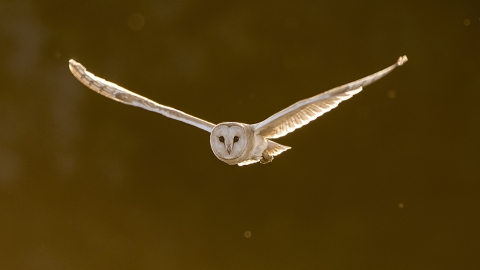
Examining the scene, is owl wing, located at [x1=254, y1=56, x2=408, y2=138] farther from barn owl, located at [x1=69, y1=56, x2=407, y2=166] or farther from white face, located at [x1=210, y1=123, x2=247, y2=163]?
white face, located at [x1=210, y1=123, x2=247, y2=163]

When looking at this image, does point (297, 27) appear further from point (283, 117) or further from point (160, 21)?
point (283, 117)

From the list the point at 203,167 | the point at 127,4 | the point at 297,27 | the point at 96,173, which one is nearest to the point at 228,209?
the point at 203,167

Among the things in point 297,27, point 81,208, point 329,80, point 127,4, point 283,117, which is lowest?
point 81,208

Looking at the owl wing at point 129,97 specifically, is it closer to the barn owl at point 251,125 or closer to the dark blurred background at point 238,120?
the barn owl at point 251,125

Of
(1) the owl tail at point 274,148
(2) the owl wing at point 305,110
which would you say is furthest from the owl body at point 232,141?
(1) the owl tail at point 274,148

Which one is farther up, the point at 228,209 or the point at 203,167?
the point at 203,167

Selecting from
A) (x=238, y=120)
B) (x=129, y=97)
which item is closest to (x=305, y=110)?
(x=129, y=97)
